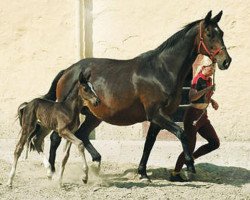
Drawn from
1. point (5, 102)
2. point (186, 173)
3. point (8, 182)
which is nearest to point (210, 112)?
point (186, 173)

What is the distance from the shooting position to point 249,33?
37.2 feet

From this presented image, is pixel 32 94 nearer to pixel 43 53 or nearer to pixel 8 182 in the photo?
pixel 43 53

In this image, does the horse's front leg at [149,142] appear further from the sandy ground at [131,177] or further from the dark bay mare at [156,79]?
the sandy ground at [131,177]

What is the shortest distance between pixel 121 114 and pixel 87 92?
1.01m

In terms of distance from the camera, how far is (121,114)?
8.78 metres

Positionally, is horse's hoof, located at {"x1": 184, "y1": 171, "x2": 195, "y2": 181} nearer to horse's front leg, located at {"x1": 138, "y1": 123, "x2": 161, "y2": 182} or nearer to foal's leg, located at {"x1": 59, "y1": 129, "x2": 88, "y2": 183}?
horse's front leg, located at {"x1": 138, "y1": 123, "x2": 161, "y2": 182}

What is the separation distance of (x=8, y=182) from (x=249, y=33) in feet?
17.6

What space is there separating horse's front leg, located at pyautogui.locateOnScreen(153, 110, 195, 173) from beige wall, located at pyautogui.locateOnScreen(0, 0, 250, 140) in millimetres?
3221

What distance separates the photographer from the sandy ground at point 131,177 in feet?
25.1

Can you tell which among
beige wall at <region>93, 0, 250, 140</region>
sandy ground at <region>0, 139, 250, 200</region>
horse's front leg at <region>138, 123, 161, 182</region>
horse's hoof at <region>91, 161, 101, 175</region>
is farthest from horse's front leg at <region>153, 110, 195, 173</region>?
beige wall at <region>93, 0, 250, 140</region>

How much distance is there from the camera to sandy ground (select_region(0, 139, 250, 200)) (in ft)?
25.1

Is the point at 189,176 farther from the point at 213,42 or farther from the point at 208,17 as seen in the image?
the point at 208,17

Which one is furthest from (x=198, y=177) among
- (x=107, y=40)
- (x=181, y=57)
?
(x=107, y=40)

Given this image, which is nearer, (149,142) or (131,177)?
(149,142)
